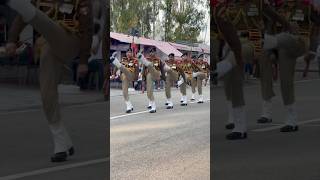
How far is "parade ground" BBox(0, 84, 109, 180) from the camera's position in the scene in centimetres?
209

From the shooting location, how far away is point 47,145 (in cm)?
216

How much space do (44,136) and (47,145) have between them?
4cm

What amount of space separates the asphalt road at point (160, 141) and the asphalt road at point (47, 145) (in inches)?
3.0

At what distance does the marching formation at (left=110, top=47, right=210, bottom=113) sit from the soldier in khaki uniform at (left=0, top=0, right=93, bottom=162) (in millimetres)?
141

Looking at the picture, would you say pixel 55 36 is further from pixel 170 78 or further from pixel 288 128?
pixel 288 128

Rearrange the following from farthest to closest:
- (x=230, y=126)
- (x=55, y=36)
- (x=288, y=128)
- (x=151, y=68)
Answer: (x=288, y=128), (x=230, y=126), (x=151, y=68), (x=55, y=36)

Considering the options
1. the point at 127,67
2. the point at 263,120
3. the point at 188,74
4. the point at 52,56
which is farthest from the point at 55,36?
the point at 263,120

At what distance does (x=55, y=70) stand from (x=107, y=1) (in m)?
0.32

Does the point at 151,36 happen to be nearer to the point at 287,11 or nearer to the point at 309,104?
the point at 287,11

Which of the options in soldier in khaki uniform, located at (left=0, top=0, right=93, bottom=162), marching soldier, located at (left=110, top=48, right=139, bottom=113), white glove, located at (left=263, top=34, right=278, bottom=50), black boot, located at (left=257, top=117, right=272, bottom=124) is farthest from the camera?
black boot, located at (left=257, top=117, right=272, bottom=124)

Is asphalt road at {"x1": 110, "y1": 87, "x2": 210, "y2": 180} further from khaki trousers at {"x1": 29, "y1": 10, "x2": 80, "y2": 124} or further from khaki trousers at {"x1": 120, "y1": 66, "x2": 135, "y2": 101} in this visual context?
khaki trousers at {"x1": 29, "y1": 10, "x2": 80, "y2": 124}

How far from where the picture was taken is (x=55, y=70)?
2.10 m

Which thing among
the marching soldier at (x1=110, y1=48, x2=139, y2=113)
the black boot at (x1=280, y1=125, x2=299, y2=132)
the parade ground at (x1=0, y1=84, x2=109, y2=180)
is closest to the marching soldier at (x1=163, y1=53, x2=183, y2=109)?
the marching soldier at (x1=110, y1=48, x2=139, y2=113)

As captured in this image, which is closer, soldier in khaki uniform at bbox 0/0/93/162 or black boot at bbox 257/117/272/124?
soldier in khaki uniform at bbox 0/0/93/162
